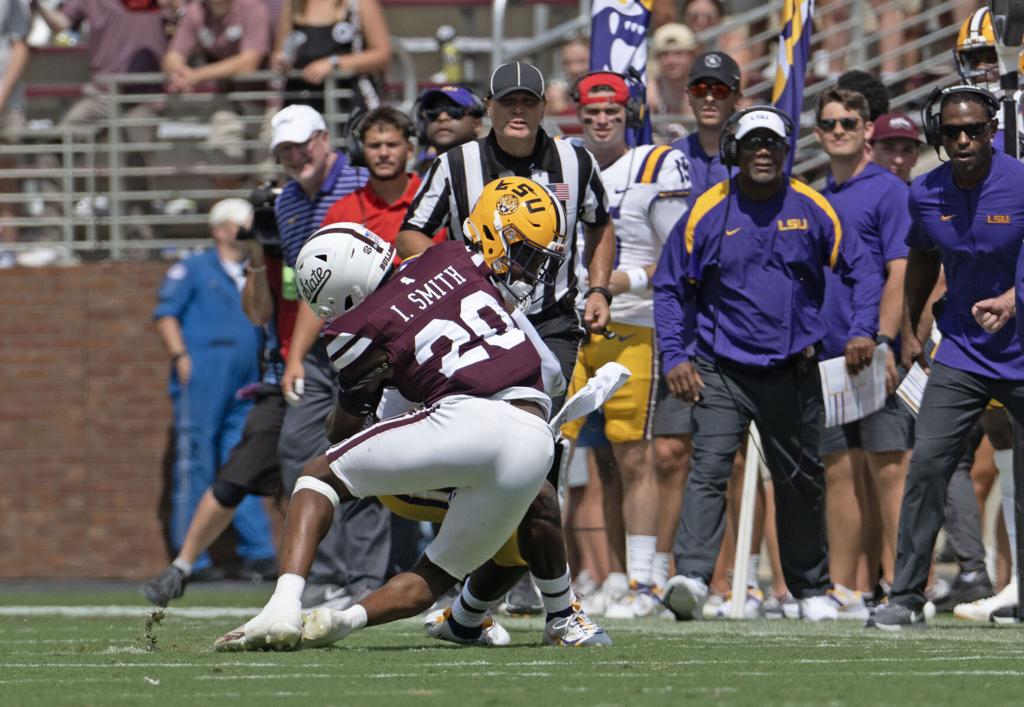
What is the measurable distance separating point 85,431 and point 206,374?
105 centimetres

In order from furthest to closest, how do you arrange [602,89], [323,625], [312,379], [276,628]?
[312,379] < [602,89] < [323,625] < [276,628]

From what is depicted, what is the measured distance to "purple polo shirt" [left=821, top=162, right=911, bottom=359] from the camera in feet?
31.5

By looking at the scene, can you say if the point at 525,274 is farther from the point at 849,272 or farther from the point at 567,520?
the point at 567,520

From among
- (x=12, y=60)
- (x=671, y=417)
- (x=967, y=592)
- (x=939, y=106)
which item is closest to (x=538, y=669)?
(x=939, y=106)

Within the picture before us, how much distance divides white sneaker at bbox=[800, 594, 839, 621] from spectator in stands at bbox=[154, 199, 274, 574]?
18.8ft

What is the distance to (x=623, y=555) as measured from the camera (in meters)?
10.2

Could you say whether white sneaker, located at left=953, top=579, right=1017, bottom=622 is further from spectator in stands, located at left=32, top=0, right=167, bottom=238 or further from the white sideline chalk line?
spectator in stands, located at left=32, top=0, right=167, bottom=238

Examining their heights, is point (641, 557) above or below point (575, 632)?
below

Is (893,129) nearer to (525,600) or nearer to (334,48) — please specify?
(525,600)

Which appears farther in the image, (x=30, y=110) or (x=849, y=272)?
(x=30, y=110)

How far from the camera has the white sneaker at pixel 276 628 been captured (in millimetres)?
6426

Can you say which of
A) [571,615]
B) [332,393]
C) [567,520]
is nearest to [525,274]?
[571,615]

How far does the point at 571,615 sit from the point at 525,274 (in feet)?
4.05

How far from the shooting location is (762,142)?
8984 millimetres
